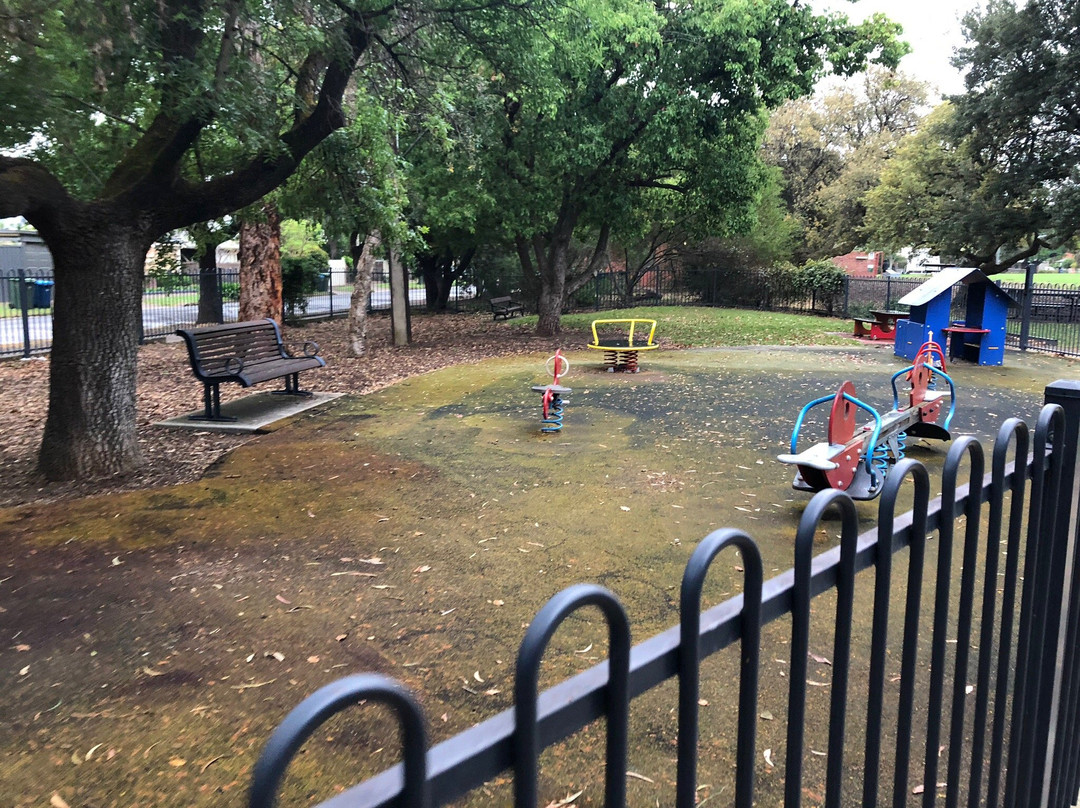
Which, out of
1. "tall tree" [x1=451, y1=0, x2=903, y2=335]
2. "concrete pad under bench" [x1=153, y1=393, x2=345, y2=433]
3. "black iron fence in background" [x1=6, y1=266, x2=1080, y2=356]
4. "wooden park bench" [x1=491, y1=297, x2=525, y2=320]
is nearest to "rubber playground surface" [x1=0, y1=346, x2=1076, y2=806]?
"concrete pad under bench" [x1=153, y1=393, x2=345, y2=433]

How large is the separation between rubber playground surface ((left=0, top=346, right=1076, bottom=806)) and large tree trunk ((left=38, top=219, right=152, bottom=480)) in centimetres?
74

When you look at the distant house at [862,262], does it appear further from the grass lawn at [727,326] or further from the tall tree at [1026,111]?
the grass lawn at [727,326]

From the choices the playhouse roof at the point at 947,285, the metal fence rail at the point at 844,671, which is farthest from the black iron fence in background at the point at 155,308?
the metal fence rail at the point at 844,671

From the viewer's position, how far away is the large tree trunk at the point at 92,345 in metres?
6.55

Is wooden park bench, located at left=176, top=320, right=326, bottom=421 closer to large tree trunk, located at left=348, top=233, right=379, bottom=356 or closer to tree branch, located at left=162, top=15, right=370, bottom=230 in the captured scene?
tree branch, located at left=162, top=15, right=370, bottom=230

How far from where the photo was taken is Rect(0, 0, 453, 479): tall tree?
623cm

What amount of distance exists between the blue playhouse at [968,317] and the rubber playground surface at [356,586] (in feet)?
19.8

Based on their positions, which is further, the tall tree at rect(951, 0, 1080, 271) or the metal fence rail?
the tall tree at rect(951, 0, 1080, 271)

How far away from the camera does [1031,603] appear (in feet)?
7.39

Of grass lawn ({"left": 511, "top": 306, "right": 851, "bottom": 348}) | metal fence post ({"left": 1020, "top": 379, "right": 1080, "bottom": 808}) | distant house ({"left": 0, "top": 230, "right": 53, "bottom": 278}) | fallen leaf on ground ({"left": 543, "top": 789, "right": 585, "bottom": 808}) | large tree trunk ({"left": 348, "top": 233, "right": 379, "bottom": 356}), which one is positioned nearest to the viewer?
metal fence post ({"left": 1020, "top": 379, "right": 1080, "bottom": 808})

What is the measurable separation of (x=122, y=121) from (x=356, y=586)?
558cm

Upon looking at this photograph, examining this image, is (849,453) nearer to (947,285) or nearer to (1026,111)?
(947,285)

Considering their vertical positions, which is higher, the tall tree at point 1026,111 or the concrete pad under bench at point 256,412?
the tall tree at point 1026,111

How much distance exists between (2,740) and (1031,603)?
3.62 metres
